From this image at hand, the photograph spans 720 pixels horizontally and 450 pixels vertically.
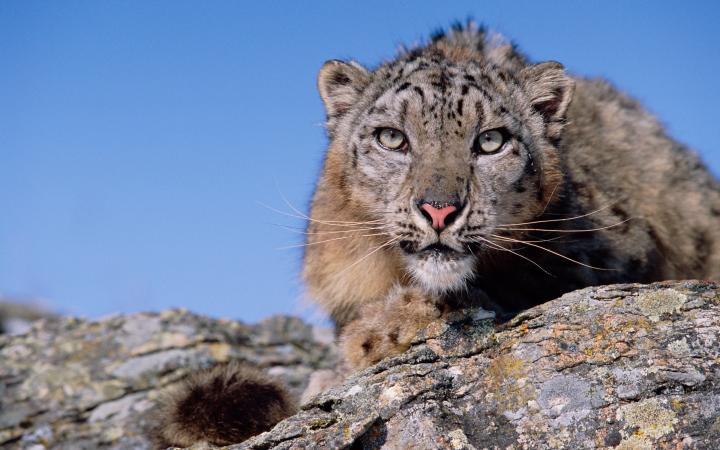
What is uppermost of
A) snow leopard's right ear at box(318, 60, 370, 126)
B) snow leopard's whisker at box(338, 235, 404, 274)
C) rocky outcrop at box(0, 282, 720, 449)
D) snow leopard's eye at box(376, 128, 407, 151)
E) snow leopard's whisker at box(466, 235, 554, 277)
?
snow leopard's right ear at box(318, 60, 370, 126)

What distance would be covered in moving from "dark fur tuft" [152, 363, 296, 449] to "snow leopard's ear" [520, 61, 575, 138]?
348 centimetres

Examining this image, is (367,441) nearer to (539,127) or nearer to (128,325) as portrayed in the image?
(539,127)

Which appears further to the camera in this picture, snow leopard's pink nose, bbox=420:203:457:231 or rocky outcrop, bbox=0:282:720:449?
snow leopard's pink nose, bbox=420:203:457:231

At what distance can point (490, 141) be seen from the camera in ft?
23.5

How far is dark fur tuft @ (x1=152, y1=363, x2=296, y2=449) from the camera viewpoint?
675 cm

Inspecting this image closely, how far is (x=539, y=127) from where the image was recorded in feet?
25.7

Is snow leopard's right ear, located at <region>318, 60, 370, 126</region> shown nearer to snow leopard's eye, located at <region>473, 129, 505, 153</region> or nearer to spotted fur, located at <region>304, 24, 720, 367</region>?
spotted fur, located at <region>304, 24, 720, 367</region>

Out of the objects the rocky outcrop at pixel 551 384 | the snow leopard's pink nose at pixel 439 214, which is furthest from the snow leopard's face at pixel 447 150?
the rocky outcrop at pixel 551 384

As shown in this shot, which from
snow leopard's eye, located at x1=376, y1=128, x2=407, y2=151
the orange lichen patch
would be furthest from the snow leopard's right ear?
the orange lichen patch

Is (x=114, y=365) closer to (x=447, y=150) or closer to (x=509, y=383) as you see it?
(x=447, y=150)

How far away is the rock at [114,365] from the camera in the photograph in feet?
29.2

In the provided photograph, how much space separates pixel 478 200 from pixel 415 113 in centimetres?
103

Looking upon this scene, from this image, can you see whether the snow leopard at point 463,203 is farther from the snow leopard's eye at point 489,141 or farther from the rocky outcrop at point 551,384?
the rocky outcrop at point 551,384

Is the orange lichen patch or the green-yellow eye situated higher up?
the green-yellow eye
